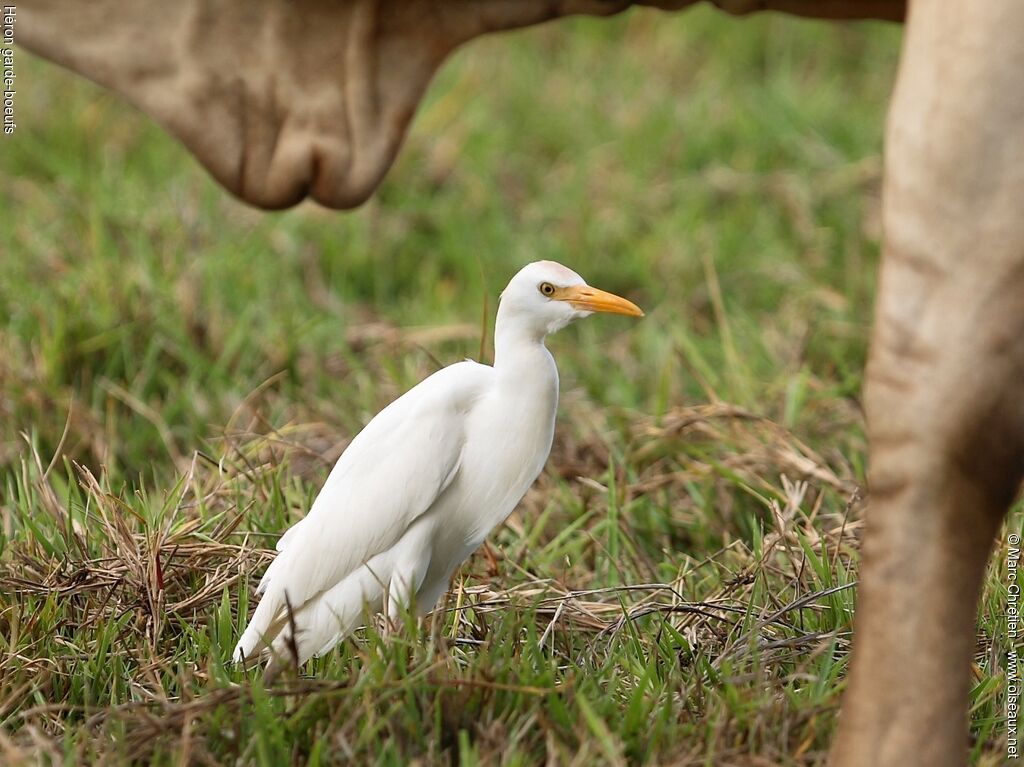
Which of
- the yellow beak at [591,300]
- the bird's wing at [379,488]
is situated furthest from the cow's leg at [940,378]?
the bird's wing at [379,488]

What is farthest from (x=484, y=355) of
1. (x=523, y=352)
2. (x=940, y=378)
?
(x=940, y=378)

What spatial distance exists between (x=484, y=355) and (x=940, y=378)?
1.44 m

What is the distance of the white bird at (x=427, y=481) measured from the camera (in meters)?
2.33

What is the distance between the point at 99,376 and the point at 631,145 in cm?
255

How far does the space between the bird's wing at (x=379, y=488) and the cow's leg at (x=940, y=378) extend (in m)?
0.68

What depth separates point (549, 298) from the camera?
233 cm

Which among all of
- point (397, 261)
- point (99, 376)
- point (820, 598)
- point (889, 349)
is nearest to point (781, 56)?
point (397, 261)

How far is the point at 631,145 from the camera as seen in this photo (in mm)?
5777

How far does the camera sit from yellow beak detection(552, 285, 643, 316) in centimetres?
229

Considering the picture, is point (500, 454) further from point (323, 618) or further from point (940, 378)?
point (940, 378)

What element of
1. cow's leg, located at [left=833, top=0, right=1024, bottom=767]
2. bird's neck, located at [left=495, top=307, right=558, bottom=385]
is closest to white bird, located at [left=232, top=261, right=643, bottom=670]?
bird's neck, located at [left=495, top=307, right=558, bottom=385]

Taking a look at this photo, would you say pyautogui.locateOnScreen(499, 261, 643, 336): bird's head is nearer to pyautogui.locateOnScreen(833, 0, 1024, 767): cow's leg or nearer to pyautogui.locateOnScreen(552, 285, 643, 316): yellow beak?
pyautogui.locateOnScreen(552, 285, 643, 316): yellow beak

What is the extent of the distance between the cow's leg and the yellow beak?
0.44 meters

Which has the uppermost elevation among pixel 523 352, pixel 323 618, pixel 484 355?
pixel 523 352
